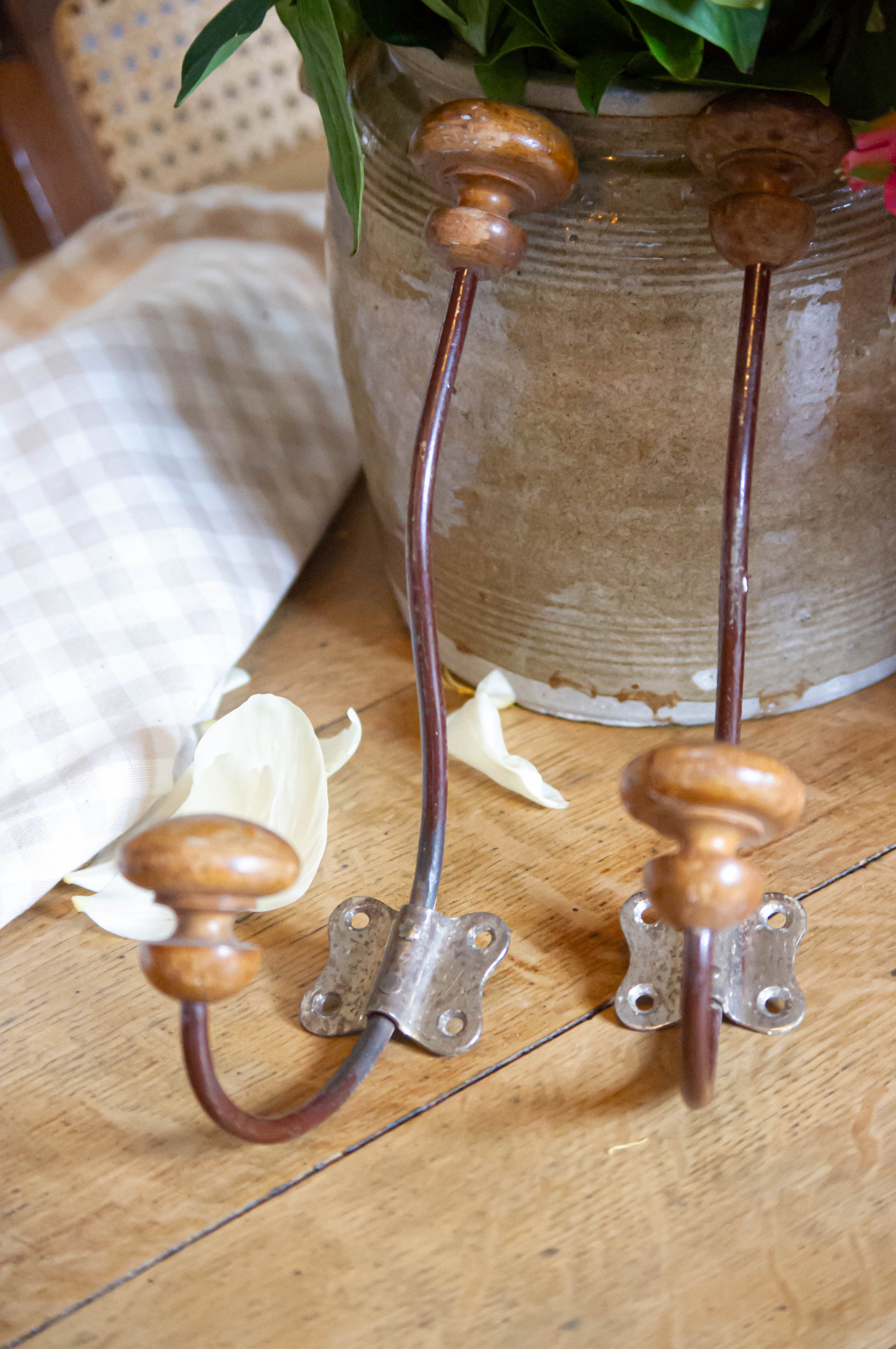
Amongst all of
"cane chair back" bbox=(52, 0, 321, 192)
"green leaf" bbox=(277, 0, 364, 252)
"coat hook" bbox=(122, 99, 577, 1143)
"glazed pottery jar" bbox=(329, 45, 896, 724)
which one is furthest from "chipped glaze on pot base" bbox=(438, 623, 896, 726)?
"cane chair back" bbox=(52, 0, 321, 192)

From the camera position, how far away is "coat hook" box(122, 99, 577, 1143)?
28 cm

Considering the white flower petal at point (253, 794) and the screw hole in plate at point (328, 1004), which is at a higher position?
the white flower petal at point (253, 794)

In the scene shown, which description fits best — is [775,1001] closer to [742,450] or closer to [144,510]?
[742,450]

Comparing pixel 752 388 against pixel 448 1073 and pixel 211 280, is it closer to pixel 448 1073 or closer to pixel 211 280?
pixel 448 1073

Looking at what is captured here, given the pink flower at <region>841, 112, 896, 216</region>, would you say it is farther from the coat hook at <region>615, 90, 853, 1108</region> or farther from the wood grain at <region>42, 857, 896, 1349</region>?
the wood grain at <region>42, 857, 896, 1349</region>

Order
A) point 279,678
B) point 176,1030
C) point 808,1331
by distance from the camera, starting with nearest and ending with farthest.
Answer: point 808,1331 → point 176,1030 → point 279,678

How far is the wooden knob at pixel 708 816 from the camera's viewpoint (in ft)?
0.88

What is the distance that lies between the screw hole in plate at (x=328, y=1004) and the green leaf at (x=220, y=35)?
292 millimetres

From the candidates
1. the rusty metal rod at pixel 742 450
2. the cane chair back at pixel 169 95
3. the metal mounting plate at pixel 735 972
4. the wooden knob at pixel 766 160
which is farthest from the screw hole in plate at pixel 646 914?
the cane chair back at pixel 169 95

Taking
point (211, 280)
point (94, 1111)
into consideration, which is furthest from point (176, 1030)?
point (211, 280)

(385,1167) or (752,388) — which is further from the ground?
(752,388)

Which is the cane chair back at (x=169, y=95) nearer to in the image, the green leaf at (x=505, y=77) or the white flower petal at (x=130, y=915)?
the green leaf at (x=505, y=77)

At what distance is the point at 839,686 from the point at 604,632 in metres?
0.11

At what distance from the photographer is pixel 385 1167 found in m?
0.34
